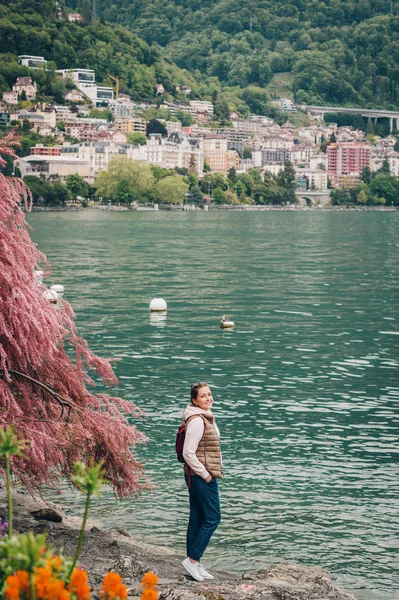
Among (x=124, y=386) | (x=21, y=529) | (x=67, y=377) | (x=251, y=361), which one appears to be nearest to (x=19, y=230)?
(x=67, y=377)

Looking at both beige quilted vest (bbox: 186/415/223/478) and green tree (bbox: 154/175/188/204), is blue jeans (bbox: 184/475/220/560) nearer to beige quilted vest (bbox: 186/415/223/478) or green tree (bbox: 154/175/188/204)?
beige quilted vest (bbox: 186/415/223/478)

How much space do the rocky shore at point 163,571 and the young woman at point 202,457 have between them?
0.54 metres

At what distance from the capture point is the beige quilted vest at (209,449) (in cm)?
843

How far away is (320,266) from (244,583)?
143ft

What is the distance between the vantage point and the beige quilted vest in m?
8.43

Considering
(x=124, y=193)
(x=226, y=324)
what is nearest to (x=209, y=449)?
(x=226, y=324)

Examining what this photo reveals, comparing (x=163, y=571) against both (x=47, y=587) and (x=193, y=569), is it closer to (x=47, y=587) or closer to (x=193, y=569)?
(x=193, y=569)

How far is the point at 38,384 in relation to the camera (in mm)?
9336

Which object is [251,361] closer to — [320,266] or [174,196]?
[320,266]

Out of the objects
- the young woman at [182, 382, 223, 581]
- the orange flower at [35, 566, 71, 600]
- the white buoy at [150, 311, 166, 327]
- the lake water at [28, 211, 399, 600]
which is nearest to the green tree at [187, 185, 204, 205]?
the lake water at [28, 211, 399, 600]

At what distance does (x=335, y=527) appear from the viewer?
11.6 meters

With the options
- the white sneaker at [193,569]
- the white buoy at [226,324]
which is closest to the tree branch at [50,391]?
the white sneaker at [193,569]

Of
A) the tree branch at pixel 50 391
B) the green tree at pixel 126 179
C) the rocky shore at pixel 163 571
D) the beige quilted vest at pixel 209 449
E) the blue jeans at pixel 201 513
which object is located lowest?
the rocky shore at pixel 163 571

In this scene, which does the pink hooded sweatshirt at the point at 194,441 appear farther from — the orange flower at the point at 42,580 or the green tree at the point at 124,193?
the green tree at the point at 124,193
